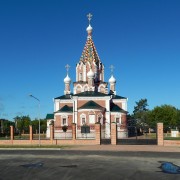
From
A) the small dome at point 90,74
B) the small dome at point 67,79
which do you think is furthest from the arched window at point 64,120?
the small dome at point 67,79

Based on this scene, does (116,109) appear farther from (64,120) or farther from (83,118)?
(64,120)

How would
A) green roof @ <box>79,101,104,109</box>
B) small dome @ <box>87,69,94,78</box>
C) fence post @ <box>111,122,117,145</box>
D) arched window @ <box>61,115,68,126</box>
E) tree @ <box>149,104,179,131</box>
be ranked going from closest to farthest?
fence post @ <box>111,122,117,145</box>, green roof @ <box>79,101,104,109</box>, arched window @ <box>61,115,68,126</box>, small dome @ <box>87,69,94,78</box>, tree @ <box>149,104,179,131</box>

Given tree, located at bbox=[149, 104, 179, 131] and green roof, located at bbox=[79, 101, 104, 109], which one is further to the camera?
tree, located at bbox=[149, 104, 179, 131]

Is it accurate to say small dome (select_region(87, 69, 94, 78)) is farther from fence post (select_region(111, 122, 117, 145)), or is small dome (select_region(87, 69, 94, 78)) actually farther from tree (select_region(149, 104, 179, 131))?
tree (select_region(149, 104, 179, 131))

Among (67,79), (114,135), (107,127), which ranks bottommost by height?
(114,135)

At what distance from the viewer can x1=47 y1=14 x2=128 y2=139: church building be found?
49000mm

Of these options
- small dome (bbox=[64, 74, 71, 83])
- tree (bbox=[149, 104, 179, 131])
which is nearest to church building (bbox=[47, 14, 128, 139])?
small dome (bbox=[64, 74, 71, 83])

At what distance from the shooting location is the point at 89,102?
50812 millimetres

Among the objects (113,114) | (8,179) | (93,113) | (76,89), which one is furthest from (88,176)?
(76,89)

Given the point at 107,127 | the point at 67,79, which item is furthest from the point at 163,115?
the point at 107,127

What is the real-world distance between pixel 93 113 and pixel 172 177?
120ft

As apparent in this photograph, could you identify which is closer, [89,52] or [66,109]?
[66,109]

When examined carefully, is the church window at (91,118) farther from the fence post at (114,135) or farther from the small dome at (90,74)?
the fence post at (114,135)

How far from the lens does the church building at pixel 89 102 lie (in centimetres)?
4900
